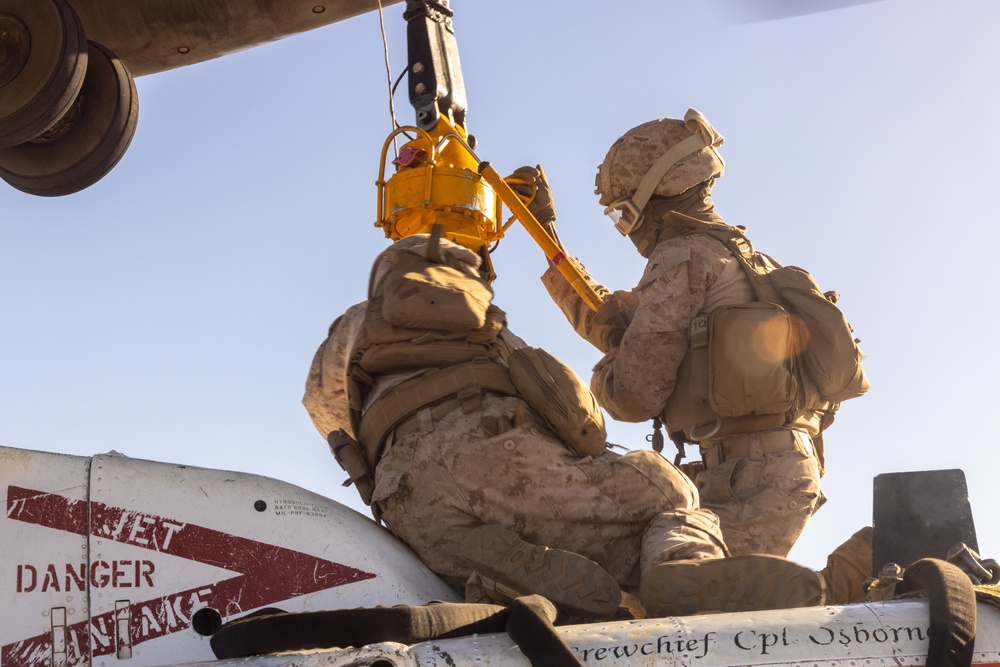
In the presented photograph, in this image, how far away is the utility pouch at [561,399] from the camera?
3596 mm

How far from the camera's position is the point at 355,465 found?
3.79 meters

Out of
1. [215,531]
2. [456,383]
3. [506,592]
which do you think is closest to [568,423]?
[456,383]

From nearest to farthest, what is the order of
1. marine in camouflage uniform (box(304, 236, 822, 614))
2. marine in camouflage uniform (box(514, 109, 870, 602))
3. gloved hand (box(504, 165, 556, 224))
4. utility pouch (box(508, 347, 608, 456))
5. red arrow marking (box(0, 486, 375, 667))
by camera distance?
red arrow marking (box(0, 486, 375, 667)), marine in camouflage uniform (box(304, 236, 822, 614)), utility pouch (box(508, 347, 608, 456)), marine in camouflage uniform (box(514, 109, 870, 602)), gloved hand (box(504, 165, 556, 224))

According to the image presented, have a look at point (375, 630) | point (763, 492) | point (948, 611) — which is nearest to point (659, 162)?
point (763, 492)

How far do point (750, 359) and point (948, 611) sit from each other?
204 centimetres

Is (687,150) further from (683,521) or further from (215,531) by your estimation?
(215,531)

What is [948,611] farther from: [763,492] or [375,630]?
[763,492]

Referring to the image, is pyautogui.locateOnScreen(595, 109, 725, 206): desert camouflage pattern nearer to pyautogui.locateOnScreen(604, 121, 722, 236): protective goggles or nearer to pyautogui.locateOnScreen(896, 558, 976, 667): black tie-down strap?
pyautogui.locateOnScreen(604, 121, 722, 236): protective goggles

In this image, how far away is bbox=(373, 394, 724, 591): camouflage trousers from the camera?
3.49 metres

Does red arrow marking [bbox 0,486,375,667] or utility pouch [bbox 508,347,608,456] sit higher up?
utility pouch [bbox 508,347,608,456]

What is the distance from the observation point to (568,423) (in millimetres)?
3590

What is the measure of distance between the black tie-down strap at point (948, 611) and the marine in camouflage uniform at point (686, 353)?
5.97 feet

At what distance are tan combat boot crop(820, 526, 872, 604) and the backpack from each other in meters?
0.86

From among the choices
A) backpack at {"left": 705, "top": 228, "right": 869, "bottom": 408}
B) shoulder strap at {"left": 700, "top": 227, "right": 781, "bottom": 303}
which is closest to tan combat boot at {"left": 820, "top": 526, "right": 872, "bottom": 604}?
backpack at {"left": 705, "top": 228, "right": 869, "bottom": 408}
